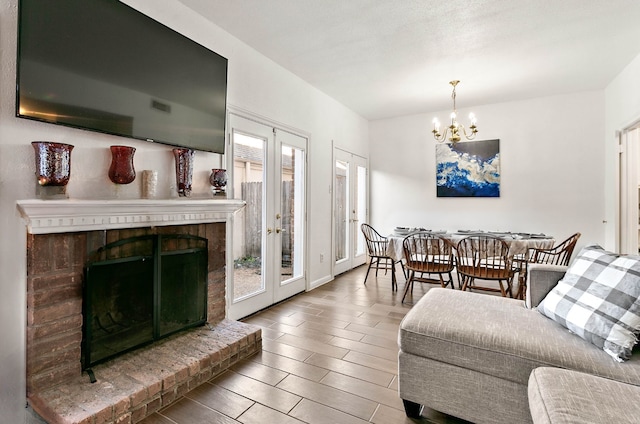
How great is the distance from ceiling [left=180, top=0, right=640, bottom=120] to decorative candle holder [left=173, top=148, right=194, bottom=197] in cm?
123

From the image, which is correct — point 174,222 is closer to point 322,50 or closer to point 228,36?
point 228,36

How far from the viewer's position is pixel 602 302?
1575 millimetres

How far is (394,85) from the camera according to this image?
4426mm

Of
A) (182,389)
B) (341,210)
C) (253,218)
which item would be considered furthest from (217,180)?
(341,210)

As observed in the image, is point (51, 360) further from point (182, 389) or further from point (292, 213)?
point (292, 213)

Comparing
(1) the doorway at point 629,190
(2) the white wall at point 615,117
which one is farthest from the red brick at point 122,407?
(1) the doorway at point 629,190

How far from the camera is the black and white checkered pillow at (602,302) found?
1445 millimetres

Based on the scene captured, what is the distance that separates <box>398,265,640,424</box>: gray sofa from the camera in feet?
4.28

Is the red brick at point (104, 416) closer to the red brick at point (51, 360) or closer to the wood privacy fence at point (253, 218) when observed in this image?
the red brick at point (51, 360)

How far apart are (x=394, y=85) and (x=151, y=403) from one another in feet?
14.2

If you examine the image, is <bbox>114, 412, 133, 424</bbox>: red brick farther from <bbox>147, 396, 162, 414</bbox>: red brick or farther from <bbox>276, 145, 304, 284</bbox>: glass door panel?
<bbox>276, 145, 304, 284</bbox>: glass door panel

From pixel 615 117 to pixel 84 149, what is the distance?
19.4 ft

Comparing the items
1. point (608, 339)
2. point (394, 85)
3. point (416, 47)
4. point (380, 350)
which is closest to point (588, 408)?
point (608, 339)

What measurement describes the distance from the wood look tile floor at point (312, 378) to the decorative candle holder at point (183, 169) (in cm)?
140
